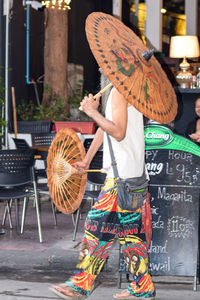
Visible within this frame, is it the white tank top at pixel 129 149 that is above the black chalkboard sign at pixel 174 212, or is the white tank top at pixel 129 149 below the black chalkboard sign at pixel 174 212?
above

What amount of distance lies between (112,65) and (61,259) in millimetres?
2743

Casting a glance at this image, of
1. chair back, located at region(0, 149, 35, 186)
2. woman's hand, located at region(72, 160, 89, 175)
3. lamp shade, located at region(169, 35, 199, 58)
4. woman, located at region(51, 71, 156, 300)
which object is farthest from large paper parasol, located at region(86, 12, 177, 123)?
lamp shade, located at region(169, 35, 199, 58)

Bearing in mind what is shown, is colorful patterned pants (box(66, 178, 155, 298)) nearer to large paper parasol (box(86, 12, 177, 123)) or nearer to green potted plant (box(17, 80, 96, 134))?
large paper parasol (box(86, 12, 177, 123))

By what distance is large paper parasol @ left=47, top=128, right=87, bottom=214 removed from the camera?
482 cm

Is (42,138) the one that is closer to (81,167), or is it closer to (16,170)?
(16,170)

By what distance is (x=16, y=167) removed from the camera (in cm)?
679

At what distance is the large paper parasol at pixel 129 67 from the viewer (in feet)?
12.6

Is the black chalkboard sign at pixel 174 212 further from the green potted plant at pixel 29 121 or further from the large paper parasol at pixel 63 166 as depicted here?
the green potted plant at pixel 29 121

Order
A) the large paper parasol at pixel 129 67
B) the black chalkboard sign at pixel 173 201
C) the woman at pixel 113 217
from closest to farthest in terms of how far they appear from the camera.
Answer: the large paper parasol at pixel 129 67 → the woman at pixel 113 217 → the black chalkboard sign at pixel 173 201

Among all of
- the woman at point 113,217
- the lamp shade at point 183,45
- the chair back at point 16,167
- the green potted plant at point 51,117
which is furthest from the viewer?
the lamp shade at point 183,45

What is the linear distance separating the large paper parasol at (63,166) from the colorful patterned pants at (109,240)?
0.66 meters

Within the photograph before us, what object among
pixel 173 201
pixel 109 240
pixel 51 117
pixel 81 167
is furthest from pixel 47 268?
pixel 51 117

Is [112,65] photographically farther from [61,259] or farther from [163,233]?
[61,259]

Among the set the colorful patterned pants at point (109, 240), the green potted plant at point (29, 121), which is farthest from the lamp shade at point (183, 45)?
the colorful patterned pants at point (109, 240)
